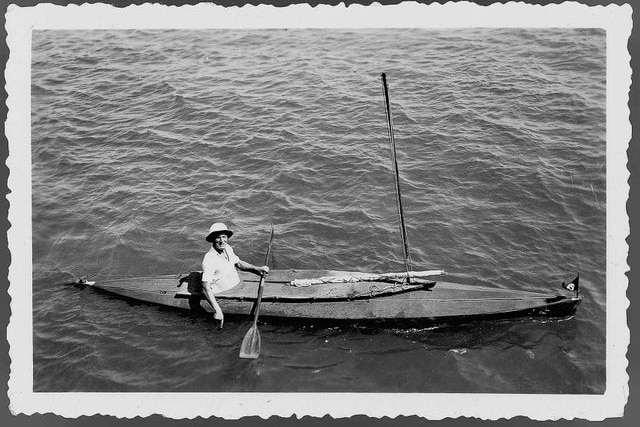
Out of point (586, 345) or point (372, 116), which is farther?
point (372, 116)

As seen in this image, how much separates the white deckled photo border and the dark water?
0.17 m

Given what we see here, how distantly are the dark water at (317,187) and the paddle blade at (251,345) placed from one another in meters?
0.24

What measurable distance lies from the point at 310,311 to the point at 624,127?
16.9 ft

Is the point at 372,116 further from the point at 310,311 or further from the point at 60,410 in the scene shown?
the point at 60,410

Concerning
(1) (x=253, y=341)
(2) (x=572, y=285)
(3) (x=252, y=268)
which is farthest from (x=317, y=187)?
(2) (x=572, y=285)

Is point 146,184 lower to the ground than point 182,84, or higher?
lower

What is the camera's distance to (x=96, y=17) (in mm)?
7957

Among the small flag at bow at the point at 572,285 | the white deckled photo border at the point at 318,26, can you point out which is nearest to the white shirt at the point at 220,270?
the white deckled photo border at the point at 318,26

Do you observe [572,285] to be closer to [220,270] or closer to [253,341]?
[253,341]

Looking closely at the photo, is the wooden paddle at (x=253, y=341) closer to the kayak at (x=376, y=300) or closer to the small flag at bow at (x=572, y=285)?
the kayak at (x=376, y=300)

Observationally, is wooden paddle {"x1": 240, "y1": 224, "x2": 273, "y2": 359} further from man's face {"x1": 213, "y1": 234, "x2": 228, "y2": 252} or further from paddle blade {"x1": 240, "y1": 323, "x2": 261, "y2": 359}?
man's face {"x1": 213, "y1": 234, "x2": 228, "y2": 252}

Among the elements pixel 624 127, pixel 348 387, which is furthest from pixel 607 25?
pixel 348 387

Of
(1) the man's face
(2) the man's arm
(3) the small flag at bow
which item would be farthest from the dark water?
(1) the man's face

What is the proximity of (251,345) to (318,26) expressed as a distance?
181 inches
